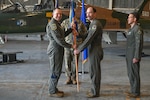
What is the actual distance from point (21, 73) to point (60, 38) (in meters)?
3.03

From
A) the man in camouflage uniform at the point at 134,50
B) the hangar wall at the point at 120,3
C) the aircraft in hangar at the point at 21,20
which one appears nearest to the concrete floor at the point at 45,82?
the man in camouflage uniform at the point at 134,50

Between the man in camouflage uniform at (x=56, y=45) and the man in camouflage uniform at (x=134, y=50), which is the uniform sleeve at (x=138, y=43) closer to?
the man in camouflage uniform at (x=134, y=50)

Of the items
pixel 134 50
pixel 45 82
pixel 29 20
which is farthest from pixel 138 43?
pixel 29 20

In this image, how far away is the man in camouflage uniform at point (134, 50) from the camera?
569 cm

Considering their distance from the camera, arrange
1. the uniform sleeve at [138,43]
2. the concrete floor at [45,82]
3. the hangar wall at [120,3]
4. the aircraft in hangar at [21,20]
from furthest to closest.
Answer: the hangar wall at [120,3] < the aircraft in hangar at [21,20] < the concrete floor at [45,82] < the uniform sleeve at [138,43]

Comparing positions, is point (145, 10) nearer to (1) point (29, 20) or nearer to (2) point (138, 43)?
(1) point (29, 20)

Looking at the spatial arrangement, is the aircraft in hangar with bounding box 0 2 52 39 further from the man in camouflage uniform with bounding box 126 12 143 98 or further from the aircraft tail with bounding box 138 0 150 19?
the man in camouflage uniform with bounding box 126 12 143 98

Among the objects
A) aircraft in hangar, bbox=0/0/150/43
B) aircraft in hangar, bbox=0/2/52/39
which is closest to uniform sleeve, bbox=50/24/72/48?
aircraft in hangar, bbox=0/0/150/43

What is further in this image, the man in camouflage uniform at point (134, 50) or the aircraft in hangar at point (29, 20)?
the aircraft in hangar at point (29, 20)

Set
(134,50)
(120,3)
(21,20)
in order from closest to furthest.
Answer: (134,50) → (21,20) → (120,3)

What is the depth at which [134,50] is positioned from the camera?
580 cm

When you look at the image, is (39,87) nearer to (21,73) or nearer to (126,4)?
(21,73)

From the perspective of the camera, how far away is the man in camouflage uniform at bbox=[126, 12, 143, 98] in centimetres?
569

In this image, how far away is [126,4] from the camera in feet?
70.0
